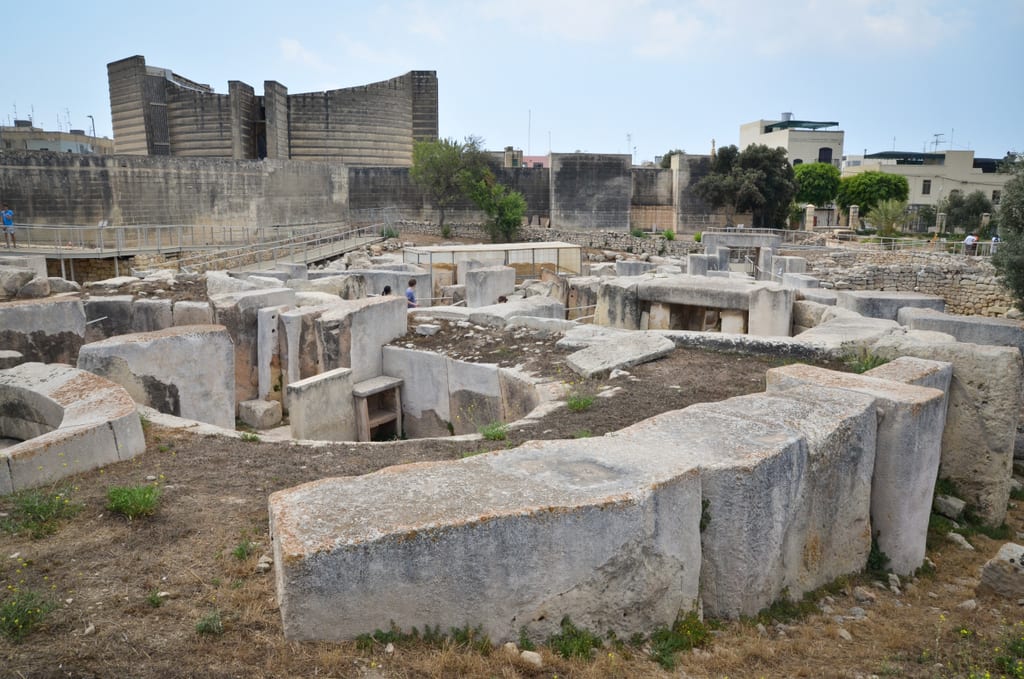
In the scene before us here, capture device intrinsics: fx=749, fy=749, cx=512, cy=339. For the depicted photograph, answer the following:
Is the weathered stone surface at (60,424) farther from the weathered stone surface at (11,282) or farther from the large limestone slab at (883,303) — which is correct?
the large limestone slab at (883,303)

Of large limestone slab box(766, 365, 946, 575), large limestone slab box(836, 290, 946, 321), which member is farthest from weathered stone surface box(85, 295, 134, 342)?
large limestone slab box(836, 290, 946, 321)

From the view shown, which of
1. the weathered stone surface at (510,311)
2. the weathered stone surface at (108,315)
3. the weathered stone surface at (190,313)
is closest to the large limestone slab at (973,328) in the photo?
the weathered stone surface at (510,311)

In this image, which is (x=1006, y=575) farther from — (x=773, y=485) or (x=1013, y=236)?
(x=1013, y=236)

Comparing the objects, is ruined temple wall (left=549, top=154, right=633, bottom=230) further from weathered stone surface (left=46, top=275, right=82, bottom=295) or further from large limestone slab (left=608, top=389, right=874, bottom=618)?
large limestone slab (left=608, top=389, right=874, bottom=618)

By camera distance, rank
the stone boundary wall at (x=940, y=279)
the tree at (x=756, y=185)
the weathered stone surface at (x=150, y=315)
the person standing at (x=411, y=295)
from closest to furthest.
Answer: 1. the weathered stone surface at (x=150, y=315)
2. the person standing at (x=411, y=295)
3. the stone boundary wall at (x=940, y=279)
4. the tree at (x=756, y=185)

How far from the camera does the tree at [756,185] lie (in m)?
37.4

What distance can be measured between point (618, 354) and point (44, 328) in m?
7.57

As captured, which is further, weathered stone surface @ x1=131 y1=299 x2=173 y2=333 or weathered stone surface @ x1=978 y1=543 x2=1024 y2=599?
weathered stone surface @ x1=131 y1=299 x2=173 y2=333

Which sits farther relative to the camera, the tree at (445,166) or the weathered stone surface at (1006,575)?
the tree at (445,166)

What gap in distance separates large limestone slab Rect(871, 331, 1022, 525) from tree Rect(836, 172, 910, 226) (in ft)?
143

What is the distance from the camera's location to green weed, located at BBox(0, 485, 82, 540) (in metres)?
4.25

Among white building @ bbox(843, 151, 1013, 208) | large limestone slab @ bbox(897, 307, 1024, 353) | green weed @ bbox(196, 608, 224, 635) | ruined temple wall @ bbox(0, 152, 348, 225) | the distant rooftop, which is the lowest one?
green weed @ bbox(196, 608, 224, 635)

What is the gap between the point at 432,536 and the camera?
10.7 ft

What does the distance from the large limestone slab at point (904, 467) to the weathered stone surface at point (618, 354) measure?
2.72 metres
